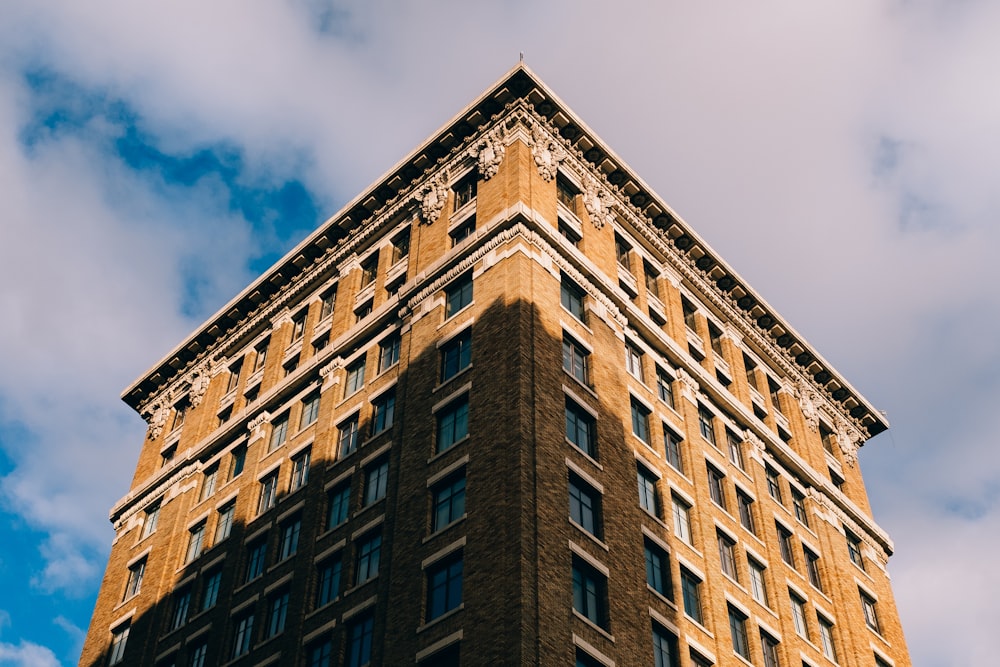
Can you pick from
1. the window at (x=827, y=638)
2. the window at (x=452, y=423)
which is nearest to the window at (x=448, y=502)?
the window at (x=452, y=423)

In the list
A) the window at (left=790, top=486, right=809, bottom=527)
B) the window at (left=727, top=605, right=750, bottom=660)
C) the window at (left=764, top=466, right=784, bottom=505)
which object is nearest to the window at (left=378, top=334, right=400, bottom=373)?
the window at (left=727, top=605, right=750, bottom=660)

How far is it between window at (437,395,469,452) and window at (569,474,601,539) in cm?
458

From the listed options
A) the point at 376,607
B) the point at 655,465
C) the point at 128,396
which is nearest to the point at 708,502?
the point at 655,465

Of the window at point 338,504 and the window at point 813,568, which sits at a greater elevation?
the window at point 813,568

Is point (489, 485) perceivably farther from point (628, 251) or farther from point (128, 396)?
point (128, 396)

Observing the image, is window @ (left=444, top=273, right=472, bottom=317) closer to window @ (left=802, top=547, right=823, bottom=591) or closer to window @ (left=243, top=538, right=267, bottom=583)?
window @ (left=243, top=538, right=267, bottom=583)

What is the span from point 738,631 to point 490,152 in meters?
24.2

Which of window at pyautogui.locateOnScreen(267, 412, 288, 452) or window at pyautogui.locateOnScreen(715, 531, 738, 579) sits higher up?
window at pyautogui.locateOnScreen(267, 412, 288, 452)

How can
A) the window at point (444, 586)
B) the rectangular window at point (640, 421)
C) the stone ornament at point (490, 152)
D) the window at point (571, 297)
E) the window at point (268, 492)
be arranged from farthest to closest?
the stone ornament at point (490, 152) → the window at point (268, 492) → the window at point (571, 297) → the rectangular window at point (640, 421) → the window at point (444, 586)

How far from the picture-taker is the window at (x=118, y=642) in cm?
5812

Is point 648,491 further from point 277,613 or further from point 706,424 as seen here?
point 277,613

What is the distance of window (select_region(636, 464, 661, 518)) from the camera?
4894 cm

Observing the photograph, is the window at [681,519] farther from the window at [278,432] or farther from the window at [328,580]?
the window at [278,432]

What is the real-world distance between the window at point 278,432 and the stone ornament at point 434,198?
11767 mm
